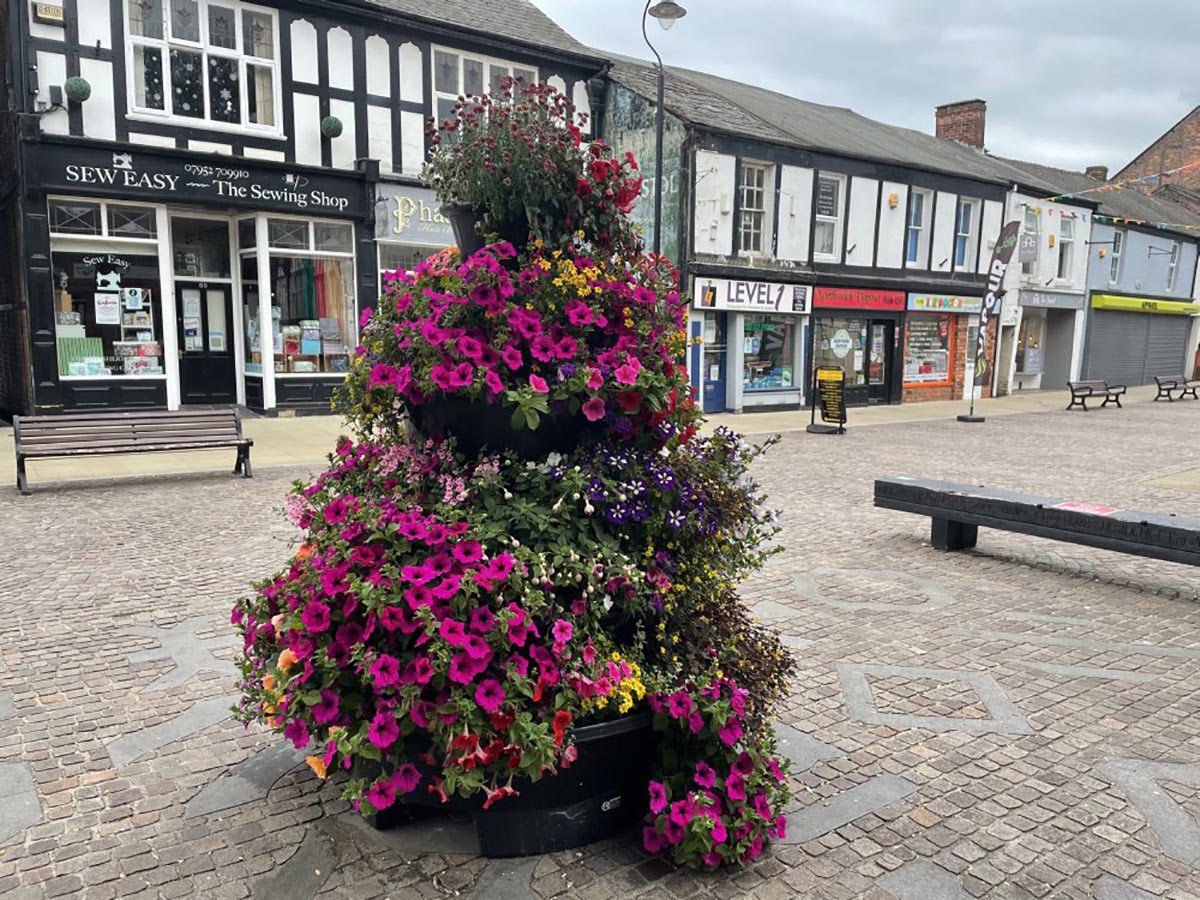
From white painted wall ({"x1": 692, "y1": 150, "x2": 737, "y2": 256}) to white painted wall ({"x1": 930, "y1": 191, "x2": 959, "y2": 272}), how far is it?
7.59 meters

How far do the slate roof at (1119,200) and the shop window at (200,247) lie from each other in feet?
85.5

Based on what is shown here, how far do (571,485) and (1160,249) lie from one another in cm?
3672

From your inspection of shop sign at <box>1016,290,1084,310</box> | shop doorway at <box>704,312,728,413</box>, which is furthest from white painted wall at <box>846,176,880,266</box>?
shop sign at <box>1016,290,1084,310</box>

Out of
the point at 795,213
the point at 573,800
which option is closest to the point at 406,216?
the point at 795,213

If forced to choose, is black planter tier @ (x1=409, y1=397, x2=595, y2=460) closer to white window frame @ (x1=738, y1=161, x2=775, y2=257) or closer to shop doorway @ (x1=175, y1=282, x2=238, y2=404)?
shop doorway @ (x1=175, y1=282, x2=238, y2=404)

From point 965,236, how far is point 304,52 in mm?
18194

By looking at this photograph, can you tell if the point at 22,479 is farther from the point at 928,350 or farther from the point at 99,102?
the point at 928,350

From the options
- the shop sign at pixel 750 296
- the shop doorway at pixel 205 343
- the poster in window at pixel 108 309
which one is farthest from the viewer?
the shop sign at pixel 750 296

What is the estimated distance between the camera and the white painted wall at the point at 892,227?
72.7ft

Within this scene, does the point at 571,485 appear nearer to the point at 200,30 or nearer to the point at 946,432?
the point at 200,30

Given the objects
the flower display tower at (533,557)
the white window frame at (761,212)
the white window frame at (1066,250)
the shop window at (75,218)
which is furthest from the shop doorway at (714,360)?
the flower display tower at (533,557)

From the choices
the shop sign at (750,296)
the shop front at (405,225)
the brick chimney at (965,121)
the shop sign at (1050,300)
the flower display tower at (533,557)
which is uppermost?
the brick chimney at (965,121)

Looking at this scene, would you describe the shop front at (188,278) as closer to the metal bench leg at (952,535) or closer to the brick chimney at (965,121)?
the metal bench leg at (952,535)

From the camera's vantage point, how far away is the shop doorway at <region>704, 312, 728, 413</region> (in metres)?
19.5
